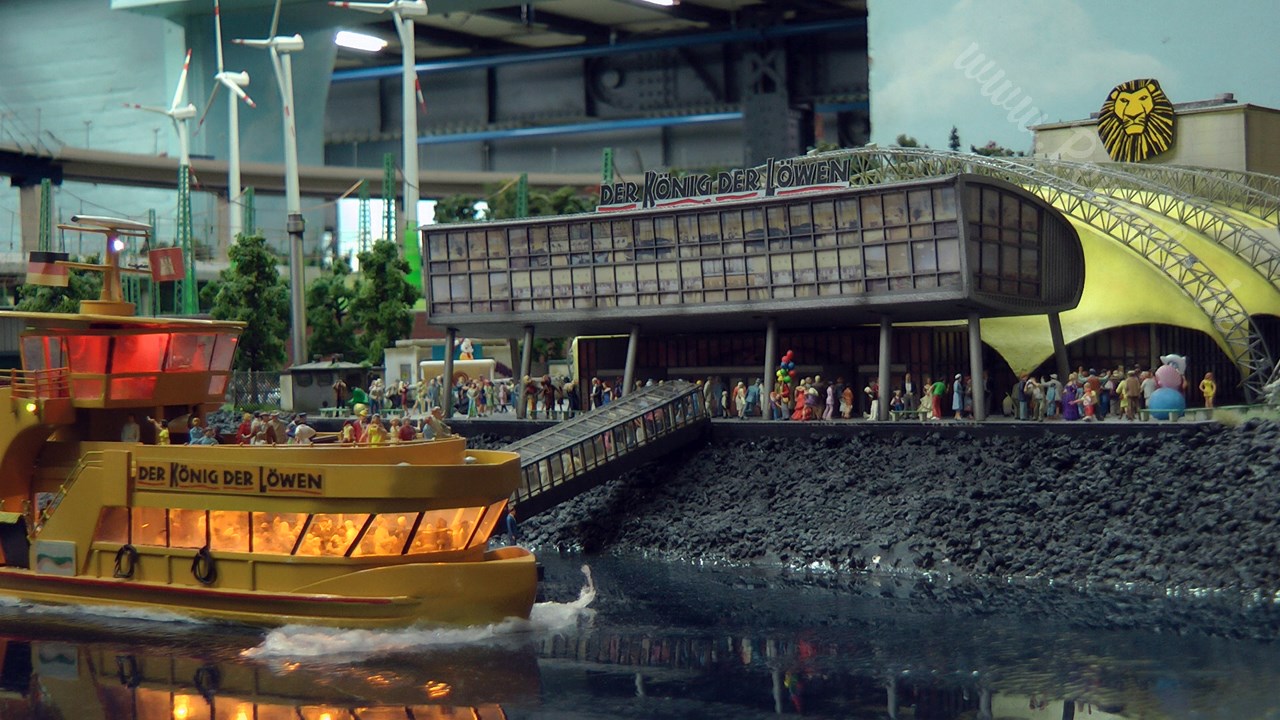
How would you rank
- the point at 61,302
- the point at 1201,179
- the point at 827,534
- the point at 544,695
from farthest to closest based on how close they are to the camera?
1. the point at 61,302
2. the point at 1201,179
3. the point at 827,534
4. the point at 544,695

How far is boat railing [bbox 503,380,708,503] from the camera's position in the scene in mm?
45750


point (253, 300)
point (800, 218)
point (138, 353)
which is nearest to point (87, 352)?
point (138, 353)

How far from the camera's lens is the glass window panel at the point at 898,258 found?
A: 4712cm

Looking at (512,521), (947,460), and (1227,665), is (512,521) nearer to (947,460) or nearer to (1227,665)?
(947,460)

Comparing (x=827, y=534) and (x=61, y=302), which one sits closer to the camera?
(x=827, y=534)

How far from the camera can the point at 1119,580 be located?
37.0m

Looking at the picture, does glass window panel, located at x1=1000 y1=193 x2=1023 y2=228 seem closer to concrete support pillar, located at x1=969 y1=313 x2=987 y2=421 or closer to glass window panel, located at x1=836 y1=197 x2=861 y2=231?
concrete support pillar, located at x1=969 y1=313 x2=987 y2=421

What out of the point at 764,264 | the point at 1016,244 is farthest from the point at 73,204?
the point at 1016,244

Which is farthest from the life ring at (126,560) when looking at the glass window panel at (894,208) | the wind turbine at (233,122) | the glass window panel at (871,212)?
the wind turbine at (233,122)

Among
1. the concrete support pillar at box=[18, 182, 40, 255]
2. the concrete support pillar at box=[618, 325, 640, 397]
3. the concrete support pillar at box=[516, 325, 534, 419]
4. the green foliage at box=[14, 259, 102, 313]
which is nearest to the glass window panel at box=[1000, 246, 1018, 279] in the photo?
the concrete support pillar at box=[618, 325, 640, 397]

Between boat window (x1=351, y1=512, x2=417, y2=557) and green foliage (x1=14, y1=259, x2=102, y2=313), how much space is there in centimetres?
4666

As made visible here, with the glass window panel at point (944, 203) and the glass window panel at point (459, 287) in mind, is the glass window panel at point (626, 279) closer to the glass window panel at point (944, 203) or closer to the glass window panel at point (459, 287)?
the glass window panel at point (459, 287)

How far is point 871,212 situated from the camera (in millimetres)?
47969

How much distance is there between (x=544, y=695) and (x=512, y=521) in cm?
1321
